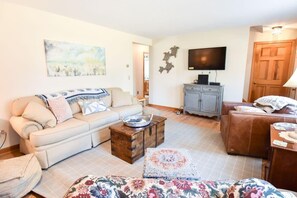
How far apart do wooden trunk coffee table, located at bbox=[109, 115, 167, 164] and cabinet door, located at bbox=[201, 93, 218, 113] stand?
2.13 meters

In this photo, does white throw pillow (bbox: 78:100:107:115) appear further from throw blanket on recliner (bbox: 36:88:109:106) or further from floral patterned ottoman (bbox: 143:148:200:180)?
floral patterned ottoman (bbox: 143:148:200:180)

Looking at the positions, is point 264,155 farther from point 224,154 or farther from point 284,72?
point 284,72

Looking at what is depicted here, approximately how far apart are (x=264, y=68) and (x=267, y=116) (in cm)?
322

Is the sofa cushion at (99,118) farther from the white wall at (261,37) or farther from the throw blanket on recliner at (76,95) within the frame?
the white wall at (261,37)

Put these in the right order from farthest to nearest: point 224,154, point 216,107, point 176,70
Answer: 1. point 176,70
2. point 216,107
3. point 224,154

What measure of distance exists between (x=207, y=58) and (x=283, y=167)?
10.3 feet

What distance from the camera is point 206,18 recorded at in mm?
3188

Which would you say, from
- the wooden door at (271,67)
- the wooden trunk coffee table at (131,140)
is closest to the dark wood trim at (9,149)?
the wooden trunk coffee table at (131,140)

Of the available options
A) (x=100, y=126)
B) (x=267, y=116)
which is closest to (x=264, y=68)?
(x=267, y=116)

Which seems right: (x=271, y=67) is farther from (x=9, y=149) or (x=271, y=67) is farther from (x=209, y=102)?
(x=9, y=149)

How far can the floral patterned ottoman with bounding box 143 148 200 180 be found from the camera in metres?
1.43

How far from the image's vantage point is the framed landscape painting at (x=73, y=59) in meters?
3.02

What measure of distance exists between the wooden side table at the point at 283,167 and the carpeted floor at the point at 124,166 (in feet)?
1.25

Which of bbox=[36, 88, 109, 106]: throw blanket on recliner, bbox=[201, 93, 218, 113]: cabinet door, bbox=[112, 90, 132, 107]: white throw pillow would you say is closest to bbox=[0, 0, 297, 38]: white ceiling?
bbox=[36, 88, 109, 106]: throw blanket on recliner
